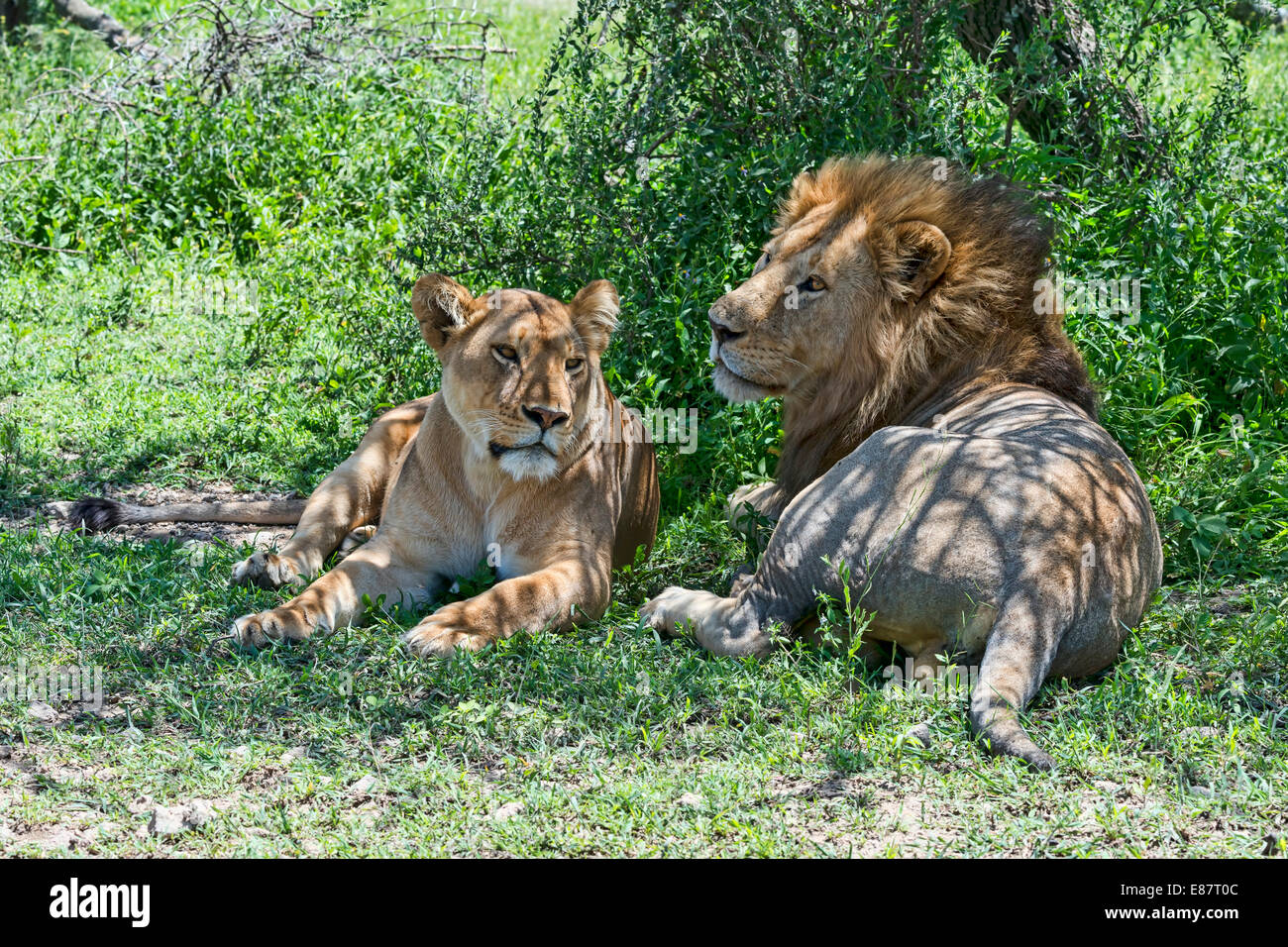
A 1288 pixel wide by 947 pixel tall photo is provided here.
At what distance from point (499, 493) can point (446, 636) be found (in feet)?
2.31

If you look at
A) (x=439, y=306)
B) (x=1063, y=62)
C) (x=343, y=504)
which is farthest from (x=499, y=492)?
(x=1063, y=62)

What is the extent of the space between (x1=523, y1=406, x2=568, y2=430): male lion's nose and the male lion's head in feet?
2.59

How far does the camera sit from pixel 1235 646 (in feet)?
14.5

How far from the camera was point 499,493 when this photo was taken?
15.8 feet

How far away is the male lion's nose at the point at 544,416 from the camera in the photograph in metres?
4.55

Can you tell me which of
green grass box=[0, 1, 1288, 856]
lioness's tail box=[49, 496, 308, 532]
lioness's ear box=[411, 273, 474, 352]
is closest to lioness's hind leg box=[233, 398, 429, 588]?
green grass box=[0, 1, 1288, 856]

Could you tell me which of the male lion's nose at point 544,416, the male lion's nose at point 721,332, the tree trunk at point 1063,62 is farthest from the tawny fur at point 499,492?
the tree trunk at point 1063,62

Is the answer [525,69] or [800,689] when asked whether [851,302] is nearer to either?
[800,689]

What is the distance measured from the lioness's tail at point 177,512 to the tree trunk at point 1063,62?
374cm

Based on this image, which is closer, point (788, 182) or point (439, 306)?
point (439, 306)

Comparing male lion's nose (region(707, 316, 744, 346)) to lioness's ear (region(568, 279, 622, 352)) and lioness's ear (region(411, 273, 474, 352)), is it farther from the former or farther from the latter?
lioness's ear (region(411, 273, 474, 352))

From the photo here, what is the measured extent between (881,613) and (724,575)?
107cm

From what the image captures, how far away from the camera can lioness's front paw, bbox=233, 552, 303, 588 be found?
4.86m

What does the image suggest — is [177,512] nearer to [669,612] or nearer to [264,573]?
[264,573]
